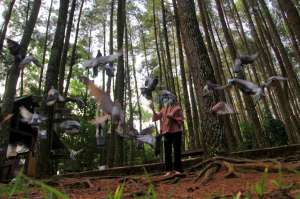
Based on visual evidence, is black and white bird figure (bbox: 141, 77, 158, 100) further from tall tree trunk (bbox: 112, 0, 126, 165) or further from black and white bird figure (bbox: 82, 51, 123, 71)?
tall tree trunk (bbox: 112, 0, 126, 165)

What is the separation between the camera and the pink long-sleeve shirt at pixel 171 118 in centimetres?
465

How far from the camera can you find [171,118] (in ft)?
15.2

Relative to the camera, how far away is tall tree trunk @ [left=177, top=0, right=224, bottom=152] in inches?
197

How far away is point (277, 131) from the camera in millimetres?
12016

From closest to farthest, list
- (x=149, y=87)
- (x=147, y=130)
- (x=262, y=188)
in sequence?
(x=262, y=188) → (x=147, y=130) → (x=149, y=87)

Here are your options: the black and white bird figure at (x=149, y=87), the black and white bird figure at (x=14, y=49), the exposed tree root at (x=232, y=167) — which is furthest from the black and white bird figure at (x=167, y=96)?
the black and white bird figure at (x=14, y=49)

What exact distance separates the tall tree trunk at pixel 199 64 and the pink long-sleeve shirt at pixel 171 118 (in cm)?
54

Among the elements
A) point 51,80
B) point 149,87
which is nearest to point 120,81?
point 51,80

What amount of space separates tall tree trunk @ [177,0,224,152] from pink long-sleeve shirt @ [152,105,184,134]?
0.54 meters

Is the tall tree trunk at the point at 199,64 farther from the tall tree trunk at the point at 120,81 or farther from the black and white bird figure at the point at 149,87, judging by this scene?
the tall tree trunk at the point at 120,81

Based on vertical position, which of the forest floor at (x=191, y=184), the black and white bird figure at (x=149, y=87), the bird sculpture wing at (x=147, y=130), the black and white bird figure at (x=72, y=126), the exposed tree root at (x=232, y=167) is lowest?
the forest floor at (x=191, y=184)

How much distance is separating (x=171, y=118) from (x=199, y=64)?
112 centimetres

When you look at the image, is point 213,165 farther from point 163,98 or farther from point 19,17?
point 19,17

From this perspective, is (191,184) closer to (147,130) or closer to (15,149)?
(147,130)
